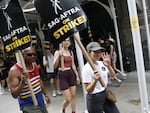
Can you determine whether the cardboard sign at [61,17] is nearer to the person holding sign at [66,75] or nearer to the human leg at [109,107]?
the human leg at [109,107]

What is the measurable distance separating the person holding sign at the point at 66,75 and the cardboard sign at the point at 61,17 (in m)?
2.26

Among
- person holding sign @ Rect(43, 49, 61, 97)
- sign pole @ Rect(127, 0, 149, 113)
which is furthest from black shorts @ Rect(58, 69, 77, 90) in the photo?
person holding sign @ Rect(43, 49, 61, 97)

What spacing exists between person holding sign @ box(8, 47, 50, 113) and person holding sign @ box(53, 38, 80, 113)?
5.55 ft

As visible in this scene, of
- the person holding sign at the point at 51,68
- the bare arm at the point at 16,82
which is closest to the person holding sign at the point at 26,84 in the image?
the bare arm at the point at 16,82

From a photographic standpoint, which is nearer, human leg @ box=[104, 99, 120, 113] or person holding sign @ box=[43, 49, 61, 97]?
human leg @ box=[104, 99, 120, 113]

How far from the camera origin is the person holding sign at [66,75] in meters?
6.27

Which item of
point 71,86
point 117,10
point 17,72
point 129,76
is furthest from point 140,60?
point 117,10

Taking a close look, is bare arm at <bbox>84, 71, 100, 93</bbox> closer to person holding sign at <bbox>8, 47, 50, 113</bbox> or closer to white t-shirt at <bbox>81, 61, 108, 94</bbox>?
white t-shirt at <bbox>81, 61, 108, 94</bbox>

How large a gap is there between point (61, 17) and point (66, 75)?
2.60 metres

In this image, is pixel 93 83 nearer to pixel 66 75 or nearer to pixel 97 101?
pixel 97 101

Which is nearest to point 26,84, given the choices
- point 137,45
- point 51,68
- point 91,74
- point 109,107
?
point 91,74

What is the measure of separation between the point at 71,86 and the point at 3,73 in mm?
5259

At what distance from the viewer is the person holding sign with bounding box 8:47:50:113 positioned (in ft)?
A: 13.5

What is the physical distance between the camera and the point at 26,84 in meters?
4.22
